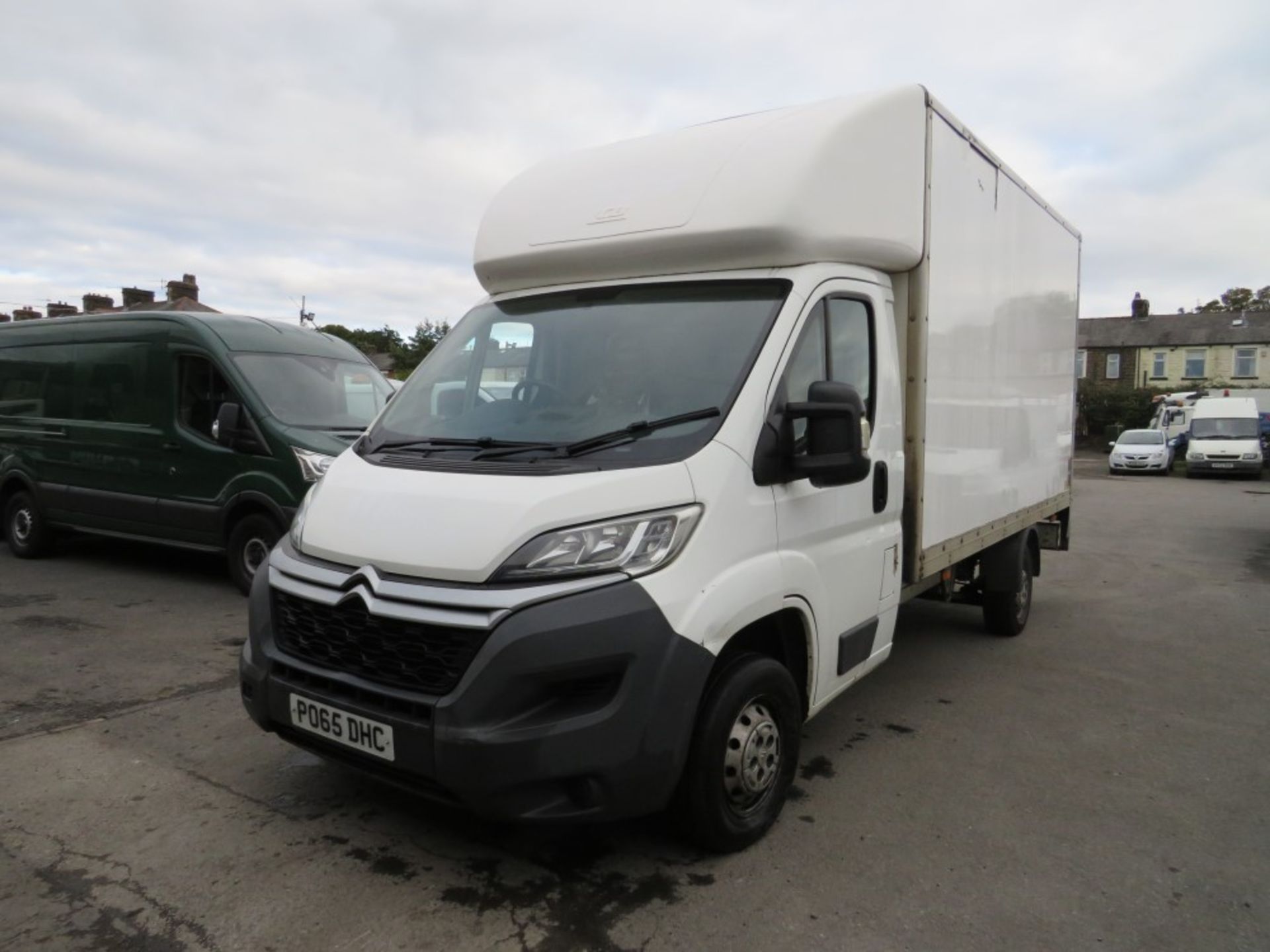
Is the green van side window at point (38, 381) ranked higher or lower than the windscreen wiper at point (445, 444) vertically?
higher

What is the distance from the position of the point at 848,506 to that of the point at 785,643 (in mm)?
674

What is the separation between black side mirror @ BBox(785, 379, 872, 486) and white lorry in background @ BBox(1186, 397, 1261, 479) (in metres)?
27.6

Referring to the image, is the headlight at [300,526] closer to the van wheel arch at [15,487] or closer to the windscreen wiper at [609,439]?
the windscreen wiper at [609,439]

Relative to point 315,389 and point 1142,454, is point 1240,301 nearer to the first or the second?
point 1142,454

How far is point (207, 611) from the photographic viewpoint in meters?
7.07

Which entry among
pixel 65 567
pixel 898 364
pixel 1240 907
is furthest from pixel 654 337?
pixel 65 567

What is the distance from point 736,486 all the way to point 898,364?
1.58 metres

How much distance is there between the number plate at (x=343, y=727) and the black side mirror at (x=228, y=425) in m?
3.94

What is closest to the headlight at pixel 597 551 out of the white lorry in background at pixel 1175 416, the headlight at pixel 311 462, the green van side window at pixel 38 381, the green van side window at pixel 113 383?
the headlight at pixel 311 462

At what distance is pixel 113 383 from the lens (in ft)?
27.5

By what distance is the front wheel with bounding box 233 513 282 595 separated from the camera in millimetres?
7469

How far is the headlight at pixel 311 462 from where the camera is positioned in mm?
7012

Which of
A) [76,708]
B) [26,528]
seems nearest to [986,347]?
[76,708]

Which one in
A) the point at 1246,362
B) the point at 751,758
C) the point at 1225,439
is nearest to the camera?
the point at 751,758
